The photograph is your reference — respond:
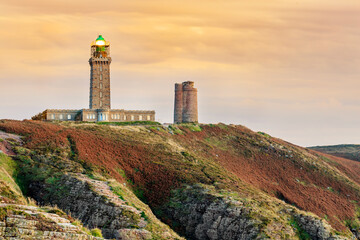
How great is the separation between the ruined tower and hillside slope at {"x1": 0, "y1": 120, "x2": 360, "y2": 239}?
92.7ft

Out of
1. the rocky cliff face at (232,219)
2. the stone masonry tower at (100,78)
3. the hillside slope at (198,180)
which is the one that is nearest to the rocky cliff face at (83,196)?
the hillside slope at (198,180)

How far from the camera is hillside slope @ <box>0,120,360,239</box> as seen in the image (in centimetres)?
4059

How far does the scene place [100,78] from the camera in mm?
111312

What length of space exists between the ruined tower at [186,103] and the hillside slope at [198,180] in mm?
28259

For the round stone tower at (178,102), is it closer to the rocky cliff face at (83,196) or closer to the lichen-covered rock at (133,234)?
the rocky cliff face at (83,196)

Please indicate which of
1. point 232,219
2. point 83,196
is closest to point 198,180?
point 232,219

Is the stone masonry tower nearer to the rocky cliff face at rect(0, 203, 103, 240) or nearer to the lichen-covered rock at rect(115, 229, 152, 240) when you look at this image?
the lichen-covered rock at rect(115, 229, 152, 240)

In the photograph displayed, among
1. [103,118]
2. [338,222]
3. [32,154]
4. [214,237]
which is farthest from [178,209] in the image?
[103,118]

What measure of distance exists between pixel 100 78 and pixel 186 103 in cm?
2436

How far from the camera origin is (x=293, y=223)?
4378 cm

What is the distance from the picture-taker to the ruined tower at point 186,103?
353 feet

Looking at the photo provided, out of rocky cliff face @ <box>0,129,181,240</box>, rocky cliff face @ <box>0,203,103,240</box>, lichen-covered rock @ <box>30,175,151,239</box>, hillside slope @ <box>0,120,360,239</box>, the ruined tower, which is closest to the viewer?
rocky cliff face @ <box>0,203,103,240</box>

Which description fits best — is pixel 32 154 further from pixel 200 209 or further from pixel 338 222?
pixel 338 222

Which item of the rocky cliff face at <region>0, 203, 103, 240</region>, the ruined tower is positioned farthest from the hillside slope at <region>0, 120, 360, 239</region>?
the ruined tower
